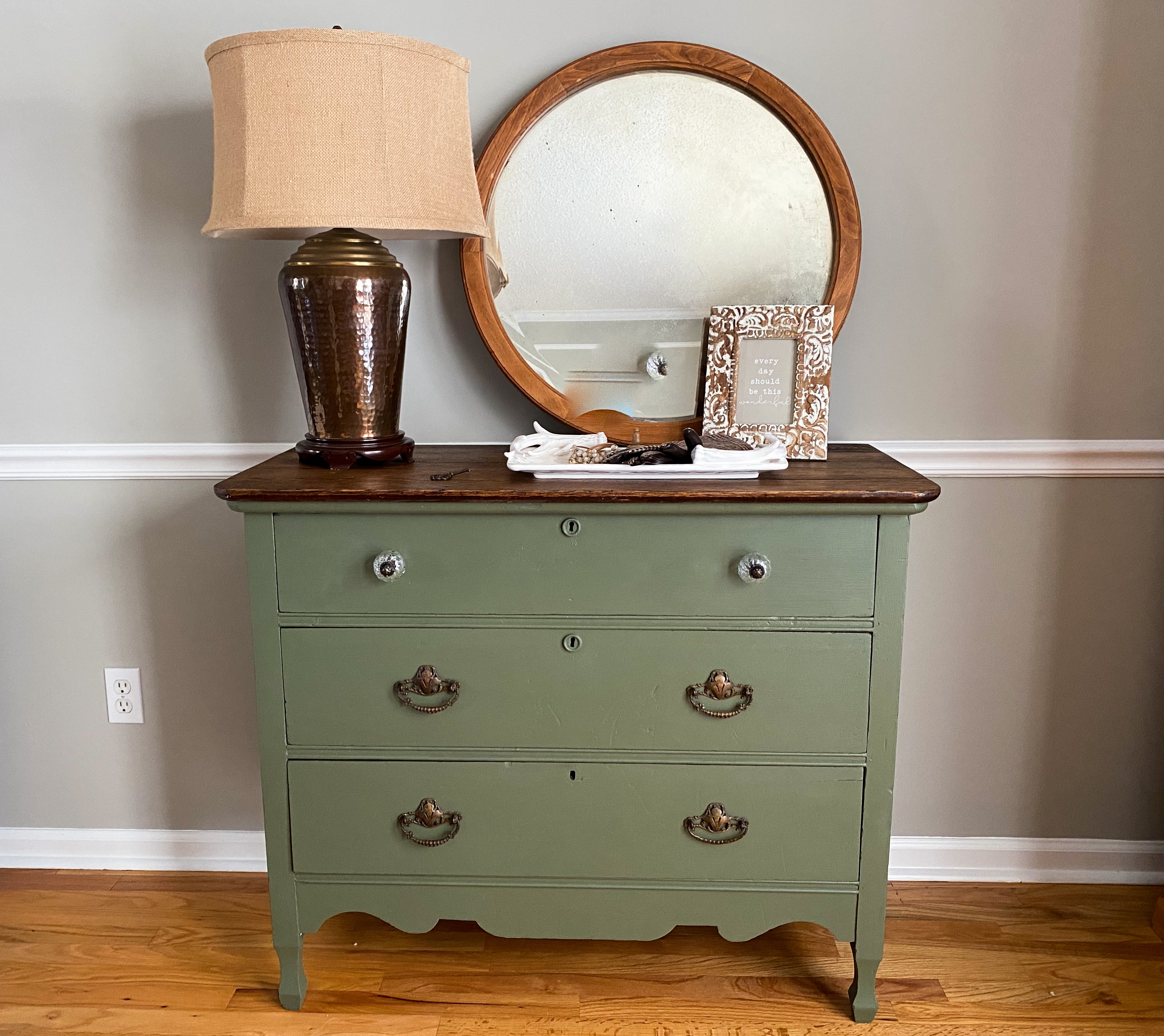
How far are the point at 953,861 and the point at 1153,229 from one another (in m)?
1.32

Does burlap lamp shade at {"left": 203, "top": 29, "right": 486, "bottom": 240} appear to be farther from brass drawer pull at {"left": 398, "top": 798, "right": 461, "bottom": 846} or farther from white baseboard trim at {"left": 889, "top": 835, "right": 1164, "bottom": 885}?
white baseboard trim at {"left": 889, "top": 835, "right": 1164, "bottom": 885}

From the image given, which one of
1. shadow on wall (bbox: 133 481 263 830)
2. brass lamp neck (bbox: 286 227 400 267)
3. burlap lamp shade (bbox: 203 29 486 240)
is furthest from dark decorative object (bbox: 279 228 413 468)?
shadow on wall (bbox: 133 481 263 830)

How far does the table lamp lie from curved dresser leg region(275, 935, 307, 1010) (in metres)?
0.83

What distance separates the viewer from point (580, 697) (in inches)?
56.7

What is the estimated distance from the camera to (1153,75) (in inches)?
64.6

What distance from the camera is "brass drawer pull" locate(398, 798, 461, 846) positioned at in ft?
4.83

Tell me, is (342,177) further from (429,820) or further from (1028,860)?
(1028,860)

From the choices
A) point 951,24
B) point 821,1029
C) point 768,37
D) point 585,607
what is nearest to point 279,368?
point 585,607

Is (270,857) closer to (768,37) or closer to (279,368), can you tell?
(279,368)

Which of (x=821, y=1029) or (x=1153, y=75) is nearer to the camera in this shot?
(x=821, y=1029)

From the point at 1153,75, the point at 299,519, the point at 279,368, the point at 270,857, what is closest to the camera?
the point at 299,519

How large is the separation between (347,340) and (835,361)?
0.92m

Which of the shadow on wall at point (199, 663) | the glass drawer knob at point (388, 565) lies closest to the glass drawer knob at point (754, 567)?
the glass drawer knob at point (388, 565)

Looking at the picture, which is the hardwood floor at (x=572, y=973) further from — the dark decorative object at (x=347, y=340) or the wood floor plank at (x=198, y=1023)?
the dark decorative object at (x=347, y=340)
